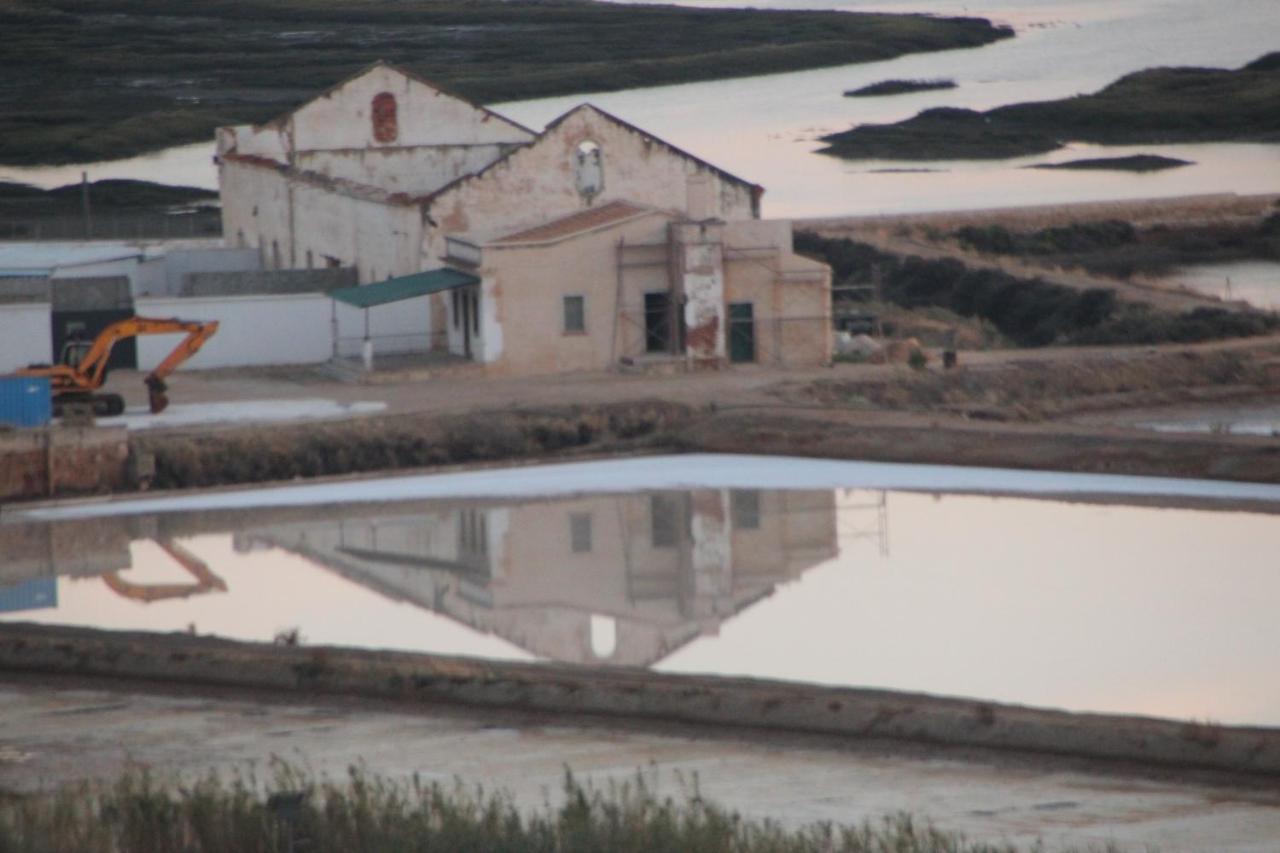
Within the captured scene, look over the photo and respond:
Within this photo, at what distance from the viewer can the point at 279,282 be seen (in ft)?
129

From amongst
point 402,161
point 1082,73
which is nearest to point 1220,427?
point 402,161

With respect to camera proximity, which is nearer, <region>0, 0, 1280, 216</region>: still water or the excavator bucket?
the excavator bucket

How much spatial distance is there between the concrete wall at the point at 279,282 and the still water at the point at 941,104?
27.4 meters

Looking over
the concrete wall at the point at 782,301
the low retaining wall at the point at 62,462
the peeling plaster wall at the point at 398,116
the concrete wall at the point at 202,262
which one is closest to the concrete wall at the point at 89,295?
the concrete wall at the point at 202,262

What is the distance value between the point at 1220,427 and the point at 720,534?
9.00 meters

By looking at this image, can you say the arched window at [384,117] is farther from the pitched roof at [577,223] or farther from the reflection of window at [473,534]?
the reflection of window at [473,534]

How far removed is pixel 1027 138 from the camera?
92250 millimetres

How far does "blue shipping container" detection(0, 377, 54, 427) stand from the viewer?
29.8m

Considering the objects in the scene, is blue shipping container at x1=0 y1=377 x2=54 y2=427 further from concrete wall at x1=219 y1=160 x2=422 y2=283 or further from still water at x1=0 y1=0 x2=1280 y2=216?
still water at x1=0 y1=0 x2=1280 y2=216

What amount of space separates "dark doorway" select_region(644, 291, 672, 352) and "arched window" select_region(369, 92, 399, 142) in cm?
1092

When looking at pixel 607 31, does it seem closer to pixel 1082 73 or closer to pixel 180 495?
→ pixel 1082 73

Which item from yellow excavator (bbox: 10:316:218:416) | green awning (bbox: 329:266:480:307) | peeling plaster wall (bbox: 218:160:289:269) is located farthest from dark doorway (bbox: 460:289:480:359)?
peeling plaster wall (bbox: 218:160:289:269)

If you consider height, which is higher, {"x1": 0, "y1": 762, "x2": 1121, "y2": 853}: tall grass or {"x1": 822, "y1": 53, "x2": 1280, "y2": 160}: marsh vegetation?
{"x1": 822, "y1": 53, "x2": 1280, "y2": 160}: marsh vegetation

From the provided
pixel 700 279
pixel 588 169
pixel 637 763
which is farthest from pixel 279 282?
pixel 637 763
